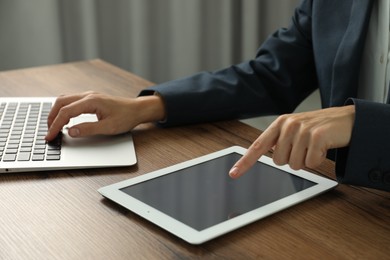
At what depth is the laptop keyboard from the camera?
984 millimetres

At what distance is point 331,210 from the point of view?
32.2 inches

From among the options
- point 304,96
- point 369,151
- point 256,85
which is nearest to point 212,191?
point 369,151

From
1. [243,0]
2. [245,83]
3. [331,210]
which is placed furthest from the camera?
[243,0]

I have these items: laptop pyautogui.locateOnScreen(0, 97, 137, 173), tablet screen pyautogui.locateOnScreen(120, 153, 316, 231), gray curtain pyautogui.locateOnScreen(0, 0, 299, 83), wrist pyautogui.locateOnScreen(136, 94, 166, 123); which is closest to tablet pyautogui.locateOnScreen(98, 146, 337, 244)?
tablet screen pyautogui.locateOnScreen(120, 153, 316, 231)

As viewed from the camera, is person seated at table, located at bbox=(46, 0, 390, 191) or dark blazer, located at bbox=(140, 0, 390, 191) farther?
dark blazer, located at bbox=(140, 0, 390, 191)

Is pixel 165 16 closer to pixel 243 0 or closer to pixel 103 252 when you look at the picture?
pixel 243 0

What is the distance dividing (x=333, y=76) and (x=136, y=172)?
1.73 ft

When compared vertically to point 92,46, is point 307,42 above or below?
above

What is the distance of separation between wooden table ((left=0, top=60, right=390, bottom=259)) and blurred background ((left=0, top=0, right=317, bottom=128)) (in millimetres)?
1421

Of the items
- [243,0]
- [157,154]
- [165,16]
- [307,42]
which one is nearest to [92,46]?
[165,16]

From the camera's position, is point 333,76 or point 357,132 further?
point 333,76

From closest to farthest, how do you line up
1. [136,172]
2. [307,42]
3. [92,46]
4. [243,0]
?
1. [136,172]
2. [307,42]
3. [92,46]
4. [243,0]

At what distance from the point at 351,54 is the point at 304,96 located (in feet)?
0.62

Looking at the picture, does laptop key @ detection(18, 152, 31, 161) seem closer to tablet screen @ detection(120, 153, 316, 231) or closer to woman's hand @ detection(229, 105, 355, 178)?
tablet screen @ detection(120, 153, 316, 231)
